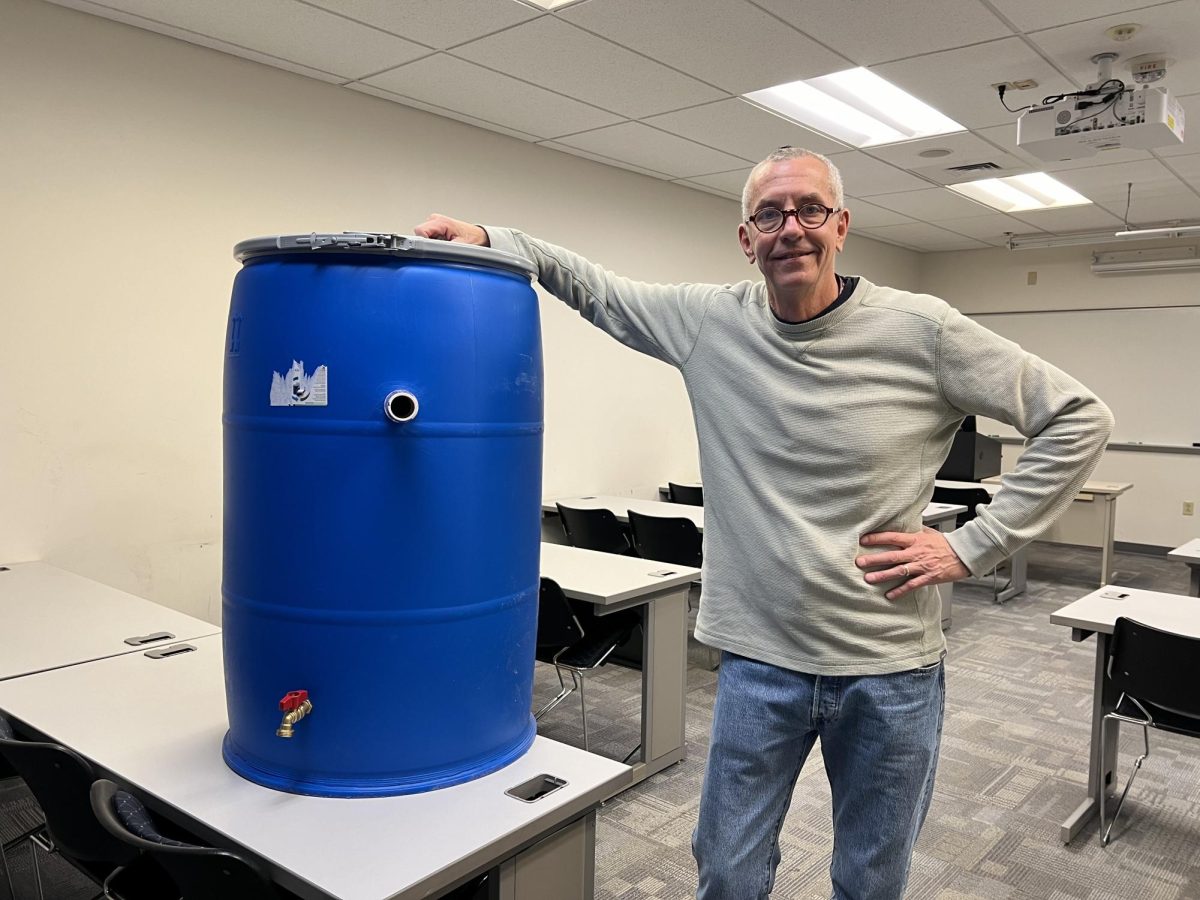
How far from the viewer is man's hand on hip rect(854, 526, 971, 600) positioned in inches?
55.9

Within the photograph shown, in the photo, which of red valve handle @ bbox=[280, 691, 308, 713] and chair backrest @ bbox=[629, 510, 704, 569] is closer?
red valve handle @ bbox=[280, 691, 308, 713]

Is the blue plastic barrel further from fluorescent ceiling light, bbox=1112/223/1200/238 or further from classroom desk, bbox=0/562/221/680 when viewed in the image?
fluorescent ceiling light, bbox=1112/223/1200/238

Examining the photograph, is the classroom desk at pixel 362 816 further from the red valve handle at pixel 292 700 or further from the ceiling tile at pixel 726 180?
the ceiling tile at pixel 726 180

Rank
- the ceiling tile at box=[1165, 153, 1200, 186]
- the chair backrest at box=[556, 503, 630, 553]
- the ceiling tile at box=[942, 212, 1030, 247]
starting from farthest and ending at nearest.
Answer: the ceiling tile at box=[942, 212, 1030, 247] → the ceiling tile at box=[1165, 153, 1200, 186] → the chair backrest at box=[556, 503, 630, 553]

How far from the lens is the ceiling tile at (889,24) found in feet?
10.1

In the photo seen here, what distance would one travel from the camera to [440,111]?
4.38 m

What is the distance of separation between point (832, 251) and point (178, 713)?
1458 mm

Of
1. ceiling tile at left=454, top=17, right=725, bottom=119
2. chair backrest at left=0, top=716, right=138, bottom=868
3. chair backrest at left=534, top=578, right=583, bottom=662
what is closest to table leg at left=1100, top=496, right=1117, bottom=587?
ceiling tile at left=454, top=17, right=725, bottom=119

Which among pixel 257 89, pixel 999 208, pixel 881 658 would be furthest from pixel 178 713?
pixel 999 208

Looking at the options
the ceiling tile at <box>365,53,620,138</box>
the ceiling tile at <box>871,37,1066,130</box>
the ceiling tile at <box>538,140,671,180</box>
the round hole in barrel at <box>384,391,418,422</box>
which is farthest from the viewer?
the ceiling tile at <box>538,140,671,180</box>

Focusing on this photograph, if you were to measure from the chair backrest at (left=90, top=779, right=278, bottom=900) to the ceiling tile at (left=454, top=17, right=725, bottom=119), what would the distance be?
9.50 ft

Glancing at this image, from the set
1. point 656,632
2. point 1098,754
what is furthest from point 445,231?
point 1098,754

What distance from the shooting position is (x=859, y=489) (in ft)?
4.73

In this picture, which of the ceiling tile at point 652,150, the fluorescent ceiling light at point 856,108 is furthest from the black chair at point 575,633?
the ceiling tile at point 652,150
